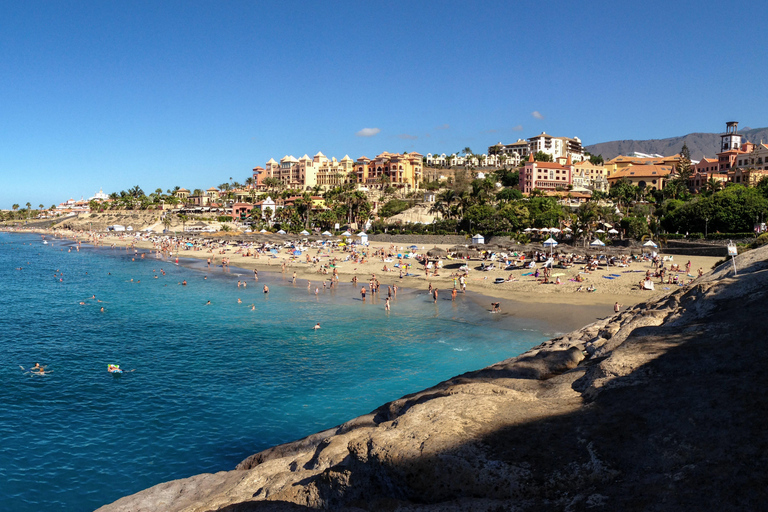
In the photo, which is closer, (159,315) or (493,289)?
(159,315)

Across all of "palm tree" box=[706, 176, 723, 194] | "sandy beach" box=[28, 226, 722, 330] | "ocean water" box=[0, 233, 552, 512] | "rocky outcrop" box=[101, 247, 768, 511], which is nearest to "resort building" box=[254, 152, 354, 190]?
"sandy beach" box=[28, 226, 722, 330]

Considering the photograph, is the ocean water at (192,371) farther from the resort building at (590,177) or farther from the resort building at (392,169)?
the resort building at (392,169)

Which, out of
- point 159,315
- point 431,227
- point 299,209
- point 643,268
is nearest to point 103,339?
point 159,315

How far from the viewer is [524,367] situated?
11.5m

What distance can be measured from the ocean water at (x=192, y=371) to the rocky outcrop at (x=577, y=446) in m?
4.36

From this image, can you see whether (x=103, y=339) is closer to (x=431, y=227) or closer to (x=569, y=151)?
(x=431, y=227)

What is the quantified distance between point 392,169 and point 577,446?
396ft

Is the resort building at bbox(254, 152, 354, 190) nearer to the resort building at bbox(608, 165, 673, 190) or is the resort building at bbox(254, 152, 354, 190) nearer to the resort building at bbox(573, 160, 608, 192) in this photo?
the resort building at bbox(573, 160, 608, 192)

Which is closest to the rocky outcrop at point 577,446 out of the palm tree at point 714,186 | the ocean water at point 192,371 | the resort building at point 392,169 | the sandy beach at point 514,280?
the ocean water at point 192,371

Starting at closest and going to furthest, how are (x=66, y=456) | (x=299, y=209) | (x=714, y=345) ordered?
(x=714, y=345) → (x=66, y=456) → (x=299, y=209)

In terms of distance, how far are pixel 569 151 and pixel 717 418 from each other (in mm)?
147207

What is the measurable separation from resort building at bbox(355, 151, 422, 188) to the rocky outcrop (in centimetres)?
11194

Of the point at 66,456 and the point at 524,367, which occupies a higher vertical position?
the point at 524,367

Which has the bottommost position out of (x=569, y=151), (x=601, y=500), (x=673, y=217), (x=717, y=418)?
(x=601, y=500)
